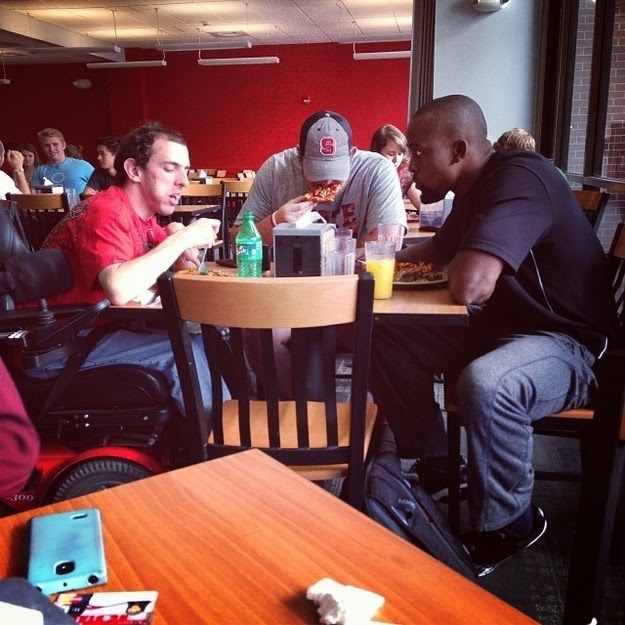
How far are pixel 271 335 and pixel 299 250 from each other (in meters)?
0.50

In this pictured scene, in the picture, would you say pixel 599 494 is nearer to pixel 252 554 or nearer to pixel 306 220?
pixel 252 554

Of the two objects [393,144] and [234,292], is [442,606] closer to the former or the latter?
[234,292]

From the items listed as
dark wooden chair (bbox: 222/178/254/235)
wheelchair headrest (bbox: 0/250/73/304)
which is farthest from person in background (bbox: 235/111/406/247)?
dark wooden chair (bbox: 222/178/254/235)

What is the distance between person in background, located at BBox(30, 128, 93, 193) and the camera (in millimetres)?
6098

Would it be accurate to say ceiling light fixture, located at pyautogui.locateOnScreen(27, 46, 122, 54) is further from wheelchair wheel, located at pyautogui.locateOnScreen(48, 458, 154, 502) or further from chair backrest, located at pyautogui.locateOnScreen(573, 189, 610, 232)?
wheelchair wheel, located at pyautogui.locateOnScreen(48, 458, 154, 502)

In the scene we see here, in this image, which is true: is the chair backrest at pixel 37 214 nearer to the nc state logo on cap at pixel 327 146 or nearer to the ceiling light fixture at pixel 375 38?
the nc state logo on cap at pixel 327 146

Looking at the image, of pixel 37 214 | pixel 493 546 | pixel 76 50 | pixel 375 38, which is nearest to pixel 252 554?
pixel 493 546

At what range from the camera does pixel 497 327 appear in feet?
6.68

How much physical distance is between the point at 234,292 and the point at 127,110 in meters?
13.1

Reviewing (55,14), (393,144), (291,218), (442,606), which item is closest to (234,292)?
(442,606)

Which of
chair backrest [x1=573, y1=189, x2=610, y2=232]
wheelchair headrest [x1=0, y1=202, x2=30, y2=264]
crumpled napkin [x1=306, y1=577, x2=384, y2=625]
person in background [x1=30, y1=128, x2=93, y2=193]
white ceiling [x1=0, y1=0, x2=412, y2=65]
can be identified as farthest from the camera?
white ceiling [x1=0, y1=0, x2=412, y2=65]

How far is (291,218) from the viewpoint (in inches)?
85.4

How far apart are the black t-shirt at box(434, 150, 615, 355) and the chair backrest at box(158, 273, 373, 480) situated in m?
0.62

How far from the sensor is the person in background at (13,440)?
1209mm
